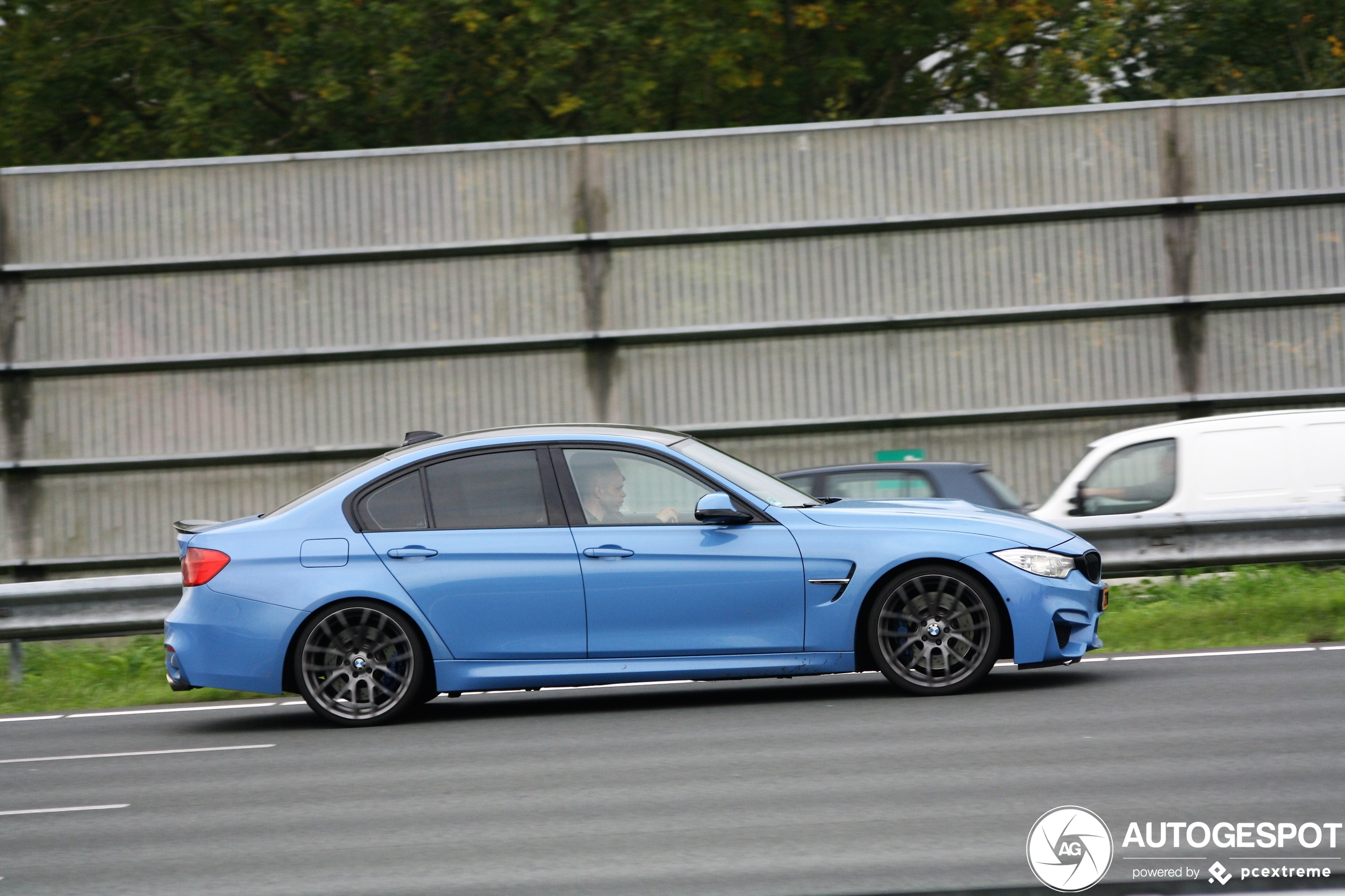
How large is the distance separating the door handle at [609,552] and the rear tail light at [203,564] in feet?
6.45

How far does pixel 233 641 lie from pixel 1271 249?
1207 centimetres

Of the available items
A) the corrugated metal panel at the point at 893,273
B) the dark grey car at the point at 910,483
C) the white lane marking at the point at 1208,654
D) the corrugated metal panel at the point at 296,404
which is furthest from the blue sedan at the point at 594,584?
the corrugated metal panel at the point at 893,273

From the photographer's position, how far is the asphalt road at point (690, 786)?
Result: 5.13 meters

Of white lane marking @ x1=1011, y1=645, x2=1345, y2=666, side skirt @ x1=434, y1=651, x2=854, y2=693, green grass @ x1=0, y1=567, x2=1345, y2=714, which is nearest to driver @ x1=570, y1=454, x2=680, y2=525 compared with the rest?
side skirt @ x1=434, y1=651, x2=854, y2=693

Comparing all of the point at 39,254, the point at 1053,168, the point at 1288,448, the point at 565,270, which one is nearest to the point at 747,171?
the point at 565,270

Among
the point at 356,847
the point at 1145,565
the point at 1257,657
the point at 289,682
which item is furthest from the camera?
the point at 1145,565

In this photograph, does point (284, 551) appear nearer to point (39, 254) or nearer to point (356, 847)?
point (356, 847)

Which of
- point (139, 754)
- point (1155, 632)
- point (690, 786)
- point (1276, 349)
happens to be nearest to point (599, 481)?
point (690, 786)

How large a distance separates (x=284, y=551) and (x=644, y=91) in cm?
1355

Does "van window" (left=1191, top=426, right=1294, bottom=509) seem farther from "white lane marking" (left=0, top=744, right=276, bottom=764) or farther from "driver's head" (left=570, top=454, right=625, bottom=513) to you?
"white lane marking" (left=0, top=744, right=276, bottom=764)

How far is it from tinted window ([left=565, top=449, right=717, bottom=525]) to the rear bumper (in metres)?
1.66

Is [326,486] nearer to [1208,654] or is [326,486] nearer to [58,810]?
[58,810]

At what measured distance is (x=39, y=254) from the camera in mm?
16125

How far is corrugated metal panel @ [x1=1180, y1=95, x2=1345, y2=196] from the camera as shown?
15.8m
